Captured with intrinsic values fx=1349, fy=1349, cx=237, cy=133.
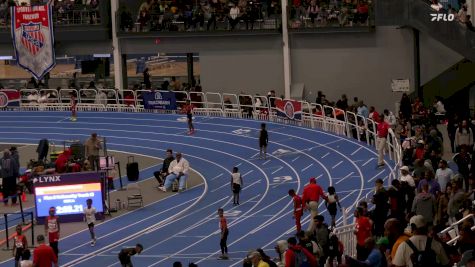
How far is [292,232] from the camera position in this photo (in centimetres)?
3177

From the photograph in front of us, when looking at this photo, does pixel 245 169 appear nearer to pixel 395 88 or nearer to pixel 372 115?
pixel 372 115

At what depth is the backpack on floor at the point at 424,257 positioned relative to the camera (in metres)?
18.2

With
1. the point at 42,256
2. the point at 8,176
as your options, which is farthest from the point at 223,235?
the point at 8,176

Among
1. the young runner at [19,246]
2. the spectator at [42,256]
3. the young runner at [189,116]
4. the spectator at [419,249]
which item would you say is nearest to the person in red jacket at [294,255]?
the spectator at [419,249]

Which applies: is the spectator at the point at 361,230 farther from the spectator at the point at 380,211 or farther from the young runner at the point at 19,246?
the young runner at the point at 19,246

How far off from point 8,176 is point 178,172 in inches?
189

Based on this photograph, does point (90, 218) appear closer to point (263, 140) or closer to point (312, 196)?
point (312, 196)

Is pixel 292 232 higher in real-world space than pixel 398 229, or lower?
lower

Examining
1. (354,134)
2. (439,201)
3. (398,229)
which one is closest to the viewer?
(398,229)

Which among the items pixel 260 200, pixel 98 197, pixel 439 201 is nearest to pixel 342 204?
pixel 260 200

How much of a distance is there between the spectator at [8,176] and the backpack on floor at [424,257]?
69.1 ft

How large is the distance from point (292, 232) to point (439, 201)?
7.14 m

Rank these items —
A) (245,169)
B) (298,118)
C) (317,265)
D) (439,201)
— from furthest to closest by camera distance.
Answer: (298,118) < (245,169) < (439,201) < (317,265)

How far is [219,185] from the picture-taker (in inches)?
1544
